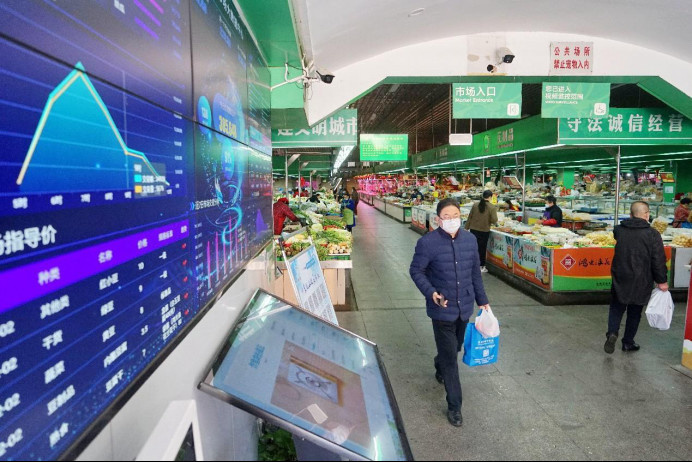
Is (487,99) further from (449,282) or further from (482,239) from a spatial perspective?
(449,282)

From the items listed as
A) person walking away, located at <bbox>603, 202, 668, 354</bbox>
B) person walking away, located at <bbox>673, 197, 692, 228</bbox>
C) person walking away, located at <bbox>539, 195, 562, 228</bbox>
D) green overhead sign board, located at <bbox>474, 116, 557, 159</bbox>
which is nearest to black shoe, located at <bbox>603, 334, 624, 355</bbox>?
person walking away, located at <bbox>603, 202, 668, 354</bbox>

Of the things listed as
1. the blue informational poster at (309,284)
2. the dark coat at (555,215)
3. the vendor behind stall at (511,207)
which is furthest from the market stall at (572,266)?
the vendor behind stall at (511,207)

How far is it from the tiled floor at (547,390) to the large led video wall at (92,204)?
A: 2.41m

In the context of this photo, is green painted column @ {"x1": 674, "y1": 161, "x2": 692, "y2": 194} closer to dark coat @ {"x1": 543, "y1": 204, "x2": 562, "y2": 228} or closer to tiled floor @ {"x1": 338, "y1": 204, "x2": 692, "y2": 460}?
dark coat @ {"x1": 543, "y1": 204, "x2": 562, "y2": 228}

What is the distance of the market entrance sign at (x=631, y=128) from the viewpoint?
906cm

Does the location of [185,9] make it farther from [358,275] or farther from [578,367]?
[358,275]

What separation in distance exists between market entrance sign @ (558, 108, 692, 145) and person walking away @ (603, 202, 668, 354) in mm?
4400

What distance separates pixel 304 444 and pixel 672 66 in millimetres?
9016

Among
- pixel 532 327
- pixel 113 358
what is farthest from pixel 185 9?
pixel 532 327

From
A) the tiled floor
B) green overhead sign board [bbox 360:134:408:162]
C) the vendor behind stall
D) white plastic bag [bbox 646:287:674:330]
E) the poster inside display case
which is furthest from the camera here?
the vendor behind stall

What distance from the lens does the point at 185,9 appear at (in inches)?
72.5

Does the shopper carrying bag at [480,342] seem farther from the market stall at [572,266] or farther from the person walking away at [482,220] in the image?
the person walking away at [482,220]

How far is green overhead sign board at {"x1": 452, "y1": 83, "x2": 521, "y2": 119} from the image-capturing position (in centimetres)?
761

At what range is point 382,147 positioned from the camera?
14.2 metres
